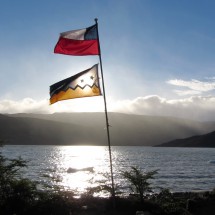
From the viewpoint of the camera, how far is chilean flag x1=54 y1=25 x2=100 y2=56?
1711 centimetres

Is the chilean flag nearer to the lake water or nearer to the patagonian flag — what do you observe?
the patagonian flag

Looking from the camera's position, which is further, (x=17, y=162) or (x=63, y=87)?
(x=17, y=162)

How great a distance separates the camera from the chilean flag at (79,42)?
17.1 metres

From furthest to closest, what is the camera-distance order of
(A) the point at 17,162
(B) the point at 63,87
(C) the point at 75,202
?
(A) the point at 17,162, (C) the point at 75,202, (B) the point at 63,87

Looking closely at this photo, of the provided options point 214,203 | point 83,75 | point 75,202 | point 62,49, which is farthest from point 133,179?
point 62,49

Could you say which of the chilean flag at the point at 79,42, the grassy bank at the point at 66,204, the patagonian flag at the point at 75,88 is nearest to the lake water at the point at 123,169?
the grassy bank at the point at 66,204

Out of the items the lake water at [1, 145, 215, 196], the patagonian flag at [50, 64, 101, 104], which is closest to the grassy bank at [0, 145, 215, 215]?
the lake water at [1, 145, 215, 196]

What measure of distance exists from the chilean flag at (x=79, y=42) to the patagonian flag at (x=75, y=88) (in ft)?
3.21

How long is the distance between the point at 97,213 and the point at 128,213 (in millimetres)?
1496

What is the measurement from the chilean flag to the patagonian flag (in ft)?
3.21

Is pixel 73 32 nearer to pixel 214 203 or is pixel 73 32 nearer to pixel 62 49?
pixel 62 49

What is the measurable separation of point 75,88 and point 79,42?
2200 millimetres

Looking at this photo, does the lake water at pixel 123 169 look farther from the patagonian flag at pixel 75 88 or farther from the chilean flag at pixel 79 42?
the chilean flag at pixel 79 42

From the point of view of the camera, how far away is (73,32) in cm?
1722
